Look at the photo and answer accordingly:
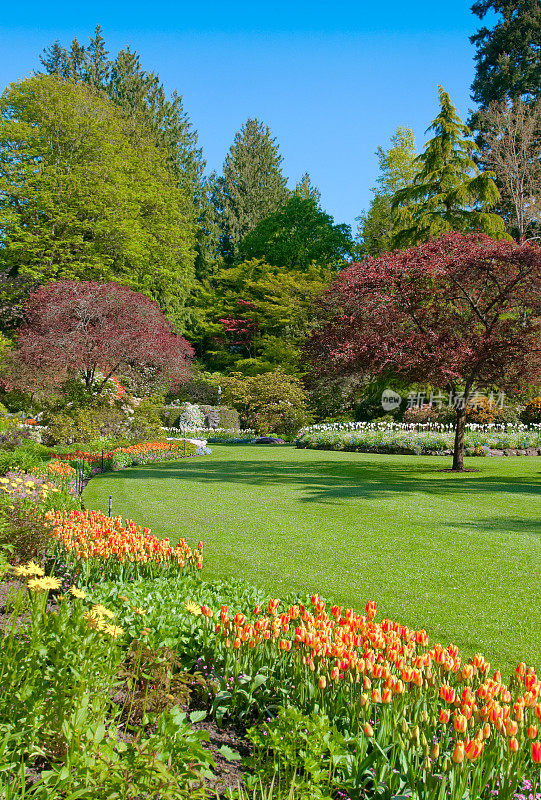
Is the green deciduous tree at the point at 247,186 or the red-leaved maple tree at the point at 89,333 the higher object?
the green deciduous tree at the point at 247,186

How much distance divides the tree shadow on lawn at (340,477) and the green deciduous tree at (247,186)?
83.4ft

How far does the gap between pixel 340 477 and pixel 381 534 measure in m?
4.86

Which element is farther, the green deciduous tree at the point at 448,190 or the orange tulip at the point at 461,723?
the green deciduous tree at the point at 448,190

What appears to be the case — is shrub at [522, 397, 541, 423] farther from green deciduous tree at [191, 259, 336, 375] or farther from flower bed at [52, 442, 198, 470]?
flower bed at [52, 442, 198, 470]

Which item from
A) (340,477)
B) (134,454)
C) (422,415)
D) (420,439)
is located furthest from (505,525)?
(422,415)

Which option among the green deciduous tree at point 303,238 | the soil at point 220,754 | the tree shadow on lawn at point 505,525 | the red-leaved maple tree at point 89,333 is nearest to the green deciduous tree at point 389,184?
the green deciduous tree at point 303,238

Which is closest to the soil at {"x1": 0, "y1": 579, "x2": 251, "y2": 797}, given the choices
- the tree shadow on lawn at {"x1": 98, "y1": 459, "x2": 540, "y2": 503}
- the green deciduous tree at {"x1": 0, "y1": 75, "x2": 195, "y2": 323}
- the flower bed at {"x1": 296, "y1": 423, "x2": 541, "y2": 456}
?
the tree shadow on lawn at {"x1": 98, "y1": 459, "x2": 540, "y2": 503}

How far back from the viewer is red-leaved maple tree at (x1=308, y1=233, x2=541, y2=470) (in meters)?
10.7

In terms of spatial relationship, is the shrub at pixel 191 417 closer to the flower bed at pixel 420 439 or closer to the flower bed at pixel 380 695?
the flower bed at pixel 420 439

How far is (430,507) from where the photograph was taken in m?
8.05

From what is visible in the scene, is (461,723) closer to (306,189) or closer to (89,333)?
(89,333)

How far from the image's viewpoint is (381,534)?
6.52 metres

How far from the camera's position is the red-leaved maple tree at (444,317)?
35.2 ft

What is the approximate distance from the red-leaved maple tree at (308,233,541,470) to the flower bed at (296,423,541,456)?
16.3 feet
